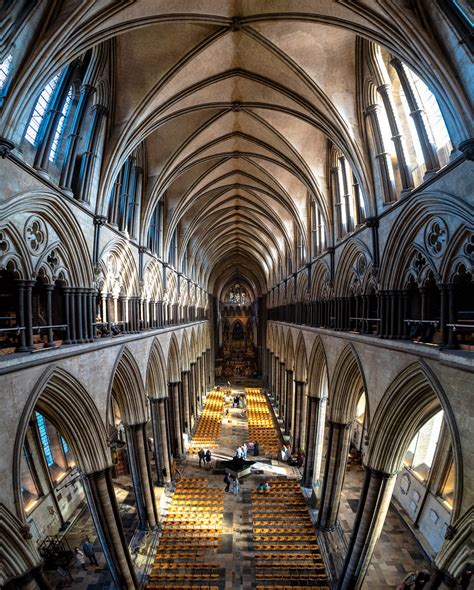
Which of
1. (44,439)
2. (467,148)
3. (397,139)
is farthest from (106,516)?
(397,139)

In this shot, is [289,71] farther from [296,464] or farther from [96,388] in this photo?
[296,464]

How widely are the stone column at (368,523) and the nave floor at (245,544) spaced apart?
158cm

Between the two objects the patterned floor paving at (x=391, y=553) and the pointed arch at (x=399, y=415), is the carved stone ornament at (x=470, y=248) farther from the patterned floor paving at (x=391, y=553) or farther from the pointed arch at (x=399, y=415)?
the patterned floor paving at (x=391, y=553)

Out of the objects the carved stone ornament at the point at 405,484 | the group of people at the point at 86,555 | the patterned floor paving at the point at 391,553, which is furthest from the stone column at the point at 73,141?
the carved stone ornament at the point at 405,484

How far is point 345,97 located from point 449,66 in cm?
520

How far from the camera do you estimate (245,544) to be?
1277cm

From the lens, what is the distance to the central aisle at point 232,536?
35.6 ft

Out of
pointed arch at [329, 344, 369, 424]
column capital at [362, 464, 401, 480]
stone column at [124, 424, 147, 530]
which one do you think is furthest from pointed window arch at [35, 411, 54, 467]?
column capital at [362, 464, 401, 480]

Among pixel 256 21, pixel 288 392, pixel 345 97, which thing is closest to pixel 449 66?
pixel 345 97

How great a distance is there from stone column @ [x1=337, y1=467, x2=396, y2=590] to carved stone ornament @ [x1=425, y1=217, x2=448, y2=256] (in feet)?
20.0

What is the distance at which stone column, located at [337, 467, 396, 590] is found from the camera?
31.0ft

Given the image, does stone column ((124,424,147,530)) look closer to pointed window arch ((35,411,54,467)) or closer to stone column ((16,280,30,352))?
pointed window arch ((35,411,54,467))

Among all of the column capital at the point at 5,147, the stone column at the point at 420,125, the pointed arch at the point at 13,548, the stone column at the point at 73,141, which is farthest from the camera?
the stone column at the point at 73,141

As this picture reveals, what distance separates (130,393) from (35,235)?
7.21 m
